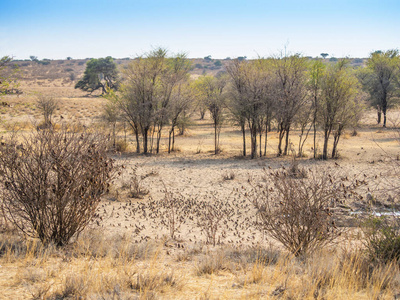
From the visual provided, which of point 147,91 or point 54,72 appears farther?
point 54,72

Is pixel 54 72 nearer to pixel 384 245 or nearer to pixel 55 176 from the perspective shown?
pixel 55 176

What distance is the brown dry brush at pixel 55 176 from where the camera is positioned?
19.0ft

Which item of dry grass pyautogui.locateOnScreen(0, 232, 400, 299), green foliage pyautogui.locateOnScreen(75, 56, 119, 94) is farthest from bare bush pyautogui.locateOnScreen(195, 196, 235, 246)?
green foliage pyautogui.locateOnScreen(75, 56, 119, 94)

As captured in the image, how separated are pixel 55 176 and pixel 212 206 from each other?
673 cm

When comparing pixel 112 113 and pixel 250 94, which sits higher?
pixel 250 94

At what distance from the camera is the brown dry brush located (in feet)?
19.0

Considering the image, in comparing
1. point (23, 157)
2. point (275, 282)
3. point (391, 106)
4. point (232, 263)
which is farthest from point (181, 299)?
point (391, 106)

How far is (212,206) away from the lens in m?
12.0

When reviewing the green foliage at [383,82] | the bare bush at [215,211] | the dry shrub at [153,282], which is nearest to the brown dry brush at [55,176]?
the dry shrub at [153,282]

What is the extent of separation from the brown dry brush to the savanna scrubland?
0.04 m

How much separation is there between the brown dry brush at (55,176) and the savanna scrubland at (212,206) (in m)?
0.04

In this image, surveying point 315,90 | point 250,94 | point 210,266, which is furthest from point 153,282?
point 315,90

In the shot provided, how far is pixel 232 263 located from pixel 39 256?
10.2 feet

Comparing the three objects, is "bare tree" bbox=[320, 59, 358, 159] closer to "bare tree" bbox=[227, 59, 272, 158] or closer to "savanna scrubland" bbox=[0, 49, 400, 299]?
"savanna scrubland" bbox=[0, 49, 400, 299]
